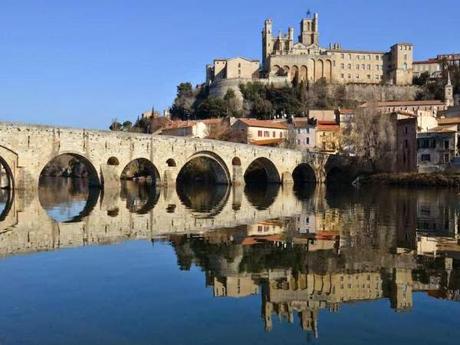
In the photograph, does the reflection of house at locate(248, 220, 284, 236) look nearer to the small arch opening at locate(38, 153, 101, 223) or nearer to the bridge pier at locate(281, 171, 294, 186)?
the small arch opening at locate(38, 153, 101, 223)

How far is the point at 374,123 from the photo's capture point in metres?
65.6

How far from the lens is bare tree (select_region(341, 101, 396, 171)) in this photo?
64.7 m

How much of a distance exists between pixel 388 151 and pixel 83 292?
57.7 meters

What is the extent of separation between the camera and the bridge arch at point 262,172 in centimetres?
6594

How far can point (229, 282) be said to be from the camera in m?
12.9

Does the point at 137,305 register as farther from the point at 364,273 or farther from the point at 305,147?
the point at 305,147

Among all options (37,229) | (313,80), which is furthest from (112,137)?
(313,80)

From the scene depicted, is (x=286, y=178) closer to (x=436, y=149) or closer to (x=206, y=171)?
(x=206, y=171)

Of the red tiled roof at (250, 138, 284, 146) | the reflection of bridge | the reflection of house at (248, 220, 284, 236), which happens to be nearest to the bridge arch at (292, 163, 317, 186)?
the red tiled roof at (250, 138, 284, 146)

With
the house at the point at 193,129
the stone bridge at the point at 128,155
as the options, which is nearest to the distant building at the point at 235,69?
the house at the point at 193,129

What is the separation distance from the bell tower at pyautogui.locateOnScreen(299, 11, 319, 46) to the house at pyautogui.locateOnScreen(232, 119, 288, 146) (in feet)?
164

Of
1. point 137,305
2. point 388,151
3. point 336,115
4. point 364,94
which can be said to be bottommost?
point 137,305

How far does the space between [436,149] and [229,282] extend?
54646 mm

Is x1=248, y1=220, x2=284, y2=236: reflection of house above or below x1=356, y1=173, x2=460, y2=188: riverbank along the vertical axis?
below
